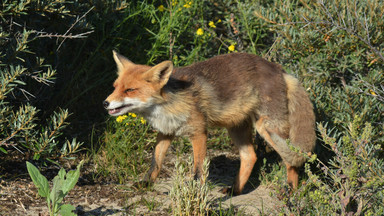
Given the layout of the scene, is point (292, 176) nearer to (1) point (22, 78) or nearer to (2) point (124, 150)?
(2) point (124, 150)

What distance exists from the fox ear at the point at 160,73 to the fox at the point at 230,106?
110mm

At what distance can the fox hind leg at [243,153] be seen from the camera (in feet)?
16.3

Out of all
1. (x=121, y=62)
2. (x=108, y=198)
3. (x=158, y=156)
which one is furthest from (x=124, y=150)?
(x=121, y=62)

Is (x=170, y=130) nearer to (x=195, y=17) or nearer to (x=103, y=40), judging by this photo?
(x=103, y=40)

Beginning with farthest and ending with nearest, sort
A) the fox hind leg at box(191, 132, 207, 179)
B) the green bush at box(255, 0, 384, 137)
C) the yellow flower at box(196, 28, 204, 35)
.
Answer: the yellow flower at box(196, 28, 204, 35)
the green bush at box(255, 0, 384, 137)
the fox hind leg at box(191, 132, 207, 179)

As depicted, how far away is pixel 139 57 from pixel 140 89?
1.69 meters

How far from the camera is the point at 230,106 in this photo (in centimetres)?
472

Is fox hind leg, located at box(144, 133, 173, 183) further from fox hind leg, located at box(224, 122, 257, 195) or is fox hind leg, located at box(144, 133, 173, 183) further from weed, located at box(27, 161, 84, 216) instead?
weed, located at box(27, 161, 84, 216)

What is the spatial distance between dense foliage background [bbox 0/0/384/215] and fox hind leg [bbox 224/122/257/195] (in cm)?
59

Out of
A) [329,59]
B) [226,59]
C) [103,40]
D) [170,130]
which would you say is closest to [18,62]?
[103,40]

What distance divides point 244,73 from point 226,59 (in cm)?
26

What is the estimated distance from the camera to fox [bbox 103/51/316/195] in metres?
4.43

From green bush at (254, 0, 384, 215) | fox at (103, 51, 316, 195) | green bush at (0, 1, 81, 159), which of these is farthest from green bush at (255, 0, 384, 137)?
green bush at (0, 1, 81, 159)

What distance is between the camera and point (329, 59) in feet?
17.4
